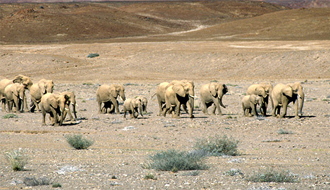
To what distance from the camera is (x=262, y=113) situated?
22.4 metres

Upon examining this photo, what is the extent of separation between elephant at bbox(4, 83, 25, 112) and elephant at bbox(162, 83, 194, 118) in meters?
7.70

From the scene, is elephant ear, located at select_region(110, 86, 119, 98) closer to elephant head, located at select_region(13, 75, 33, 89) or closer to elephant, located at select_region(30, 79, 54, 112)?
elephant, located at select_region(30, 79, 54, 112)

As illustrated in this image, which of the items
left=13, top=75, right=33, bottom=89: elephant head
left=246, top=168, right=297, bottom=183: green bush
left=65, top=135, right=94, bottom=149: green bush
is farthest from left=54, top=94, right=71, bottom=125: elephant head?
left=246, top=168, right=297, bottom=183: green bush

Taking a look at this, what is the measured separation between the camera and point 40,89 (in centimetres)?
2466

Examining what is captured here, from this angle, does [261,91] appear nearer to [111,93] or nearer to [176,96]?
[176,96]

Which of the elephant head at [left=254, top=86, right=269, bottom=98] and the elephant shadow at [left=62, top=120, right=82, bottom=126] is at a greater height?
the elephant head at [left=254, top=86, right=269, bottom=98]

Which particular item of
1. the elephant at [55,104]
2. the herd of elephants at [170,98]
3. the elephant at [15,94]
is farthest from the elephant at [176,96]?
the elephant at [15,94]

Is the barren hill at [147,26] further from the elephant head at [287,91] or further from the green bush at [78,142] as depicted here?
the green bush at [78,142]

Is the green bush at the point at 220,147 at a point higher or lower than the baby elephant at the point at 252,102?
lower

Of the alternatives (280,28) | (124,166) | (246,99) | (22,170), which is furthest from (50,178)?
(280,28)

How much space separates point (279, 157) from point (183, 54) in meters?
46.5

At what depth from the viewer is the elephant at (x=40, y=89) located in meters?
24.2

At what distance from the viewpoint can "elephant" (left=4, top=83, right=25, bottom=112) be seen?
2537cm

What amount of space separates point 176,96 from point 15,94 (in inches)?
340
